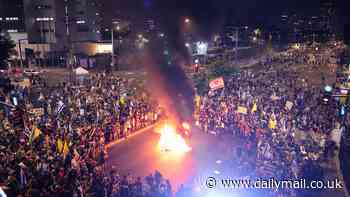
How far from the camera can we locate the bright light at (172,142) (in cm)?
1486

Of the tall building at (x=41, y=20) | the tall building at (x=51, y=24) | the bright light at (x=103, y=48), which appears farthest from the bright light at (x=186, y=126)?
the tall building at (x=41, y=20)

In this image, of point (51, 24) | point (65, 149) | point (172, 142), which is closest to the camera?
point (65, 149)

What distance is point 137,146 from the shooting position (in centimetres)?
1518

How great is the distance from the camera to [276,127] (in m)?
15.4

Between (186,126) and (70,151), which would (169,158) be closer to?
(70,151)

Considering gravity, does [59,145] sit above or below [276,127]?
above

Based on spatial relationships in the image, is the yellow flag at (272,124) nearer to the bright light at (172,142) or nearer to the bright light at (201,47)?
the bright light at (172,142)

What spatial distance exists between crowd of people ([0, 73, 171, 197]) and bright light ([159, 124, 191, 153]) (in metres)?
2.02

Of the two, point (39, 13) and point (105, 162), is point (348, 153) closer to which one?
point (105, 162)

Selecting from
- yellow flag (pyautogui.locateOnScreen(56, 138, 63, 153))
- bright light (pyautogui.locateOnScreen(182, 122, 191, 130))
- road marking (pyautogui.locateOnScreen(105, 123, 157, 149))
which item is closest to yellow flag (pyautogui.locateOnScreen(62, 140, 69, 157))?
yellow flag (pyautogui.locateOnScreen(56, 138, 63, 153))

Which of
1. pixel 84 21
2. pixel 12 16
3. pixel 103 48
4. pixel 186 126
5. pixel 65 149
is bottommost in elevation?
pixel 186 126

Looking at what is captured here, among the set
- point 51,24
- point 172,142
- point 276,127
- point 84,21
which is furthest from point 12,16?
point 276,127

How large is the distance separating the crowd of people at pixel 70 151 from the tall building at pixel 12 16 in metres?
47.6

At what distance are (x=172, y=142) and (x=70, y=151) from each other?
15.8ft
